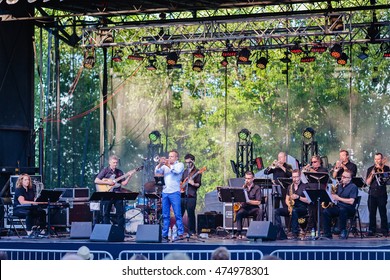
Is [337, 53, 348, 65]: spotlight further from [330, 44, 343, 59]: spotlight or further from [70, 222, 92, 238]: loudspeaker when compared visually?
[70, 222, 92, 238]: loudspeaker

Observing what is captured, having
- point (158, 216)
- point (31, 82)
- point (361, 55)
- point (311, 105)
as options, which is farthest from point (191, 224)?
point (311, 105)

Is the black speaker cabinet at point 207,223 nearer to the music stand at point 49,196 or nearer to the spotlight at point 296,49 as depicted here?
the music stand at point 49,196

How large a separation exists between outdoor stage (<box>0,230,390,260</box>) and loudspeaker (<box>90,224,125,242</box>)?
21cm

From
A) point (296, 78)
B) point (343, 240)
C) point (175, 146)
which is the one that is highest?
point (296, 78)

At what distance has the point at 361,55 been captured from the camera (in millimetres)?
26266

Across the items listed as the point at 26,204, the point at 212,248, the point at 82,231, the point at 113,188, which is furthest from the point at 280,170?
the point at 212,248

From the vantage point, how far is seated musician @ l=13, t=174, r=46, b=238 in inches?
786

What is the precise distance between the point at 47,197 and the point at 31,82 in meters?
5.63

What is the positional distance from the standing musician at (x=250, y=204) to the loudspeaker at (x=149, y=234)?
2781 mm

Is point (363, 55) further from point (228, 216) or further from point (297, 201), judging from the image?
point (297, 201)

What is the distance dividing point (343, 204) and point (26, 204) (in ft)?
21.9

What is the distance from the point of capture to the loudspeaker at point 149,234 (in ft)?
56.4

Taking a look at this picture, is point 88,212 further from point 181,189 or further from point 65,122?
point 65,122

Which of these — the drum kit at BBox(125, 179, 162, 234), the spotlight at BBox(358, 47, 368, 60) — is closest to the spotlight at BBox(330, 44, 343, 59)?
the spotlight at BBox(358, 47, 368, 60)
